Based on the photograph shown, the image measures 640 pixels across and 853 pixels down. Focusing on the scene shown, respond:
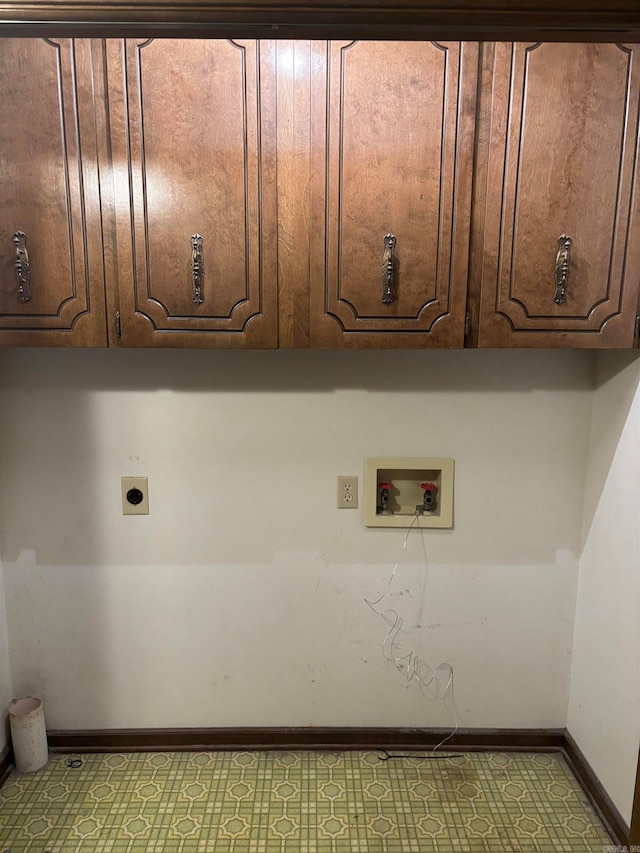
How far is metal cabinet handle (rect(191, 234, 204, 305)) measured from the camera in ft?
4.39

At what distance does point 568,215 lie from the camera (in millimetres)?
1324

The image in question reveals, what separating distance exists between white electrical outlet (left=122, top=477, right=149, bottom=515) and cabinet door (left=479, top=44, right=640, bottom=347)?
3.62 ft

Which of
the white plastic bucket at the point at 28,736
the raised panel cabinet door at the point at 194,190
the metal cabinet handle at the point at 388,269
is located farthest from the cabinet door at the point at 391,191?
the white plastic bucket at the point at 28,736

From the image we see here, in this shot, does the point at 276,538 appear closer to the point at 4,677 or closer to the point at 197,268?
the point at 197,268

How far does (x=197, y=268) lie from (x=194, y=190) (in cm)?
18

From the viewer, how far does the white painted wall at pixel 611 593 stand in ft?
4.82

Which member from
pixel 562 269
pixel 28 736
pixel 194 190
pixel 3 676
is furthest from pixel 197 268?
pixel 28 736

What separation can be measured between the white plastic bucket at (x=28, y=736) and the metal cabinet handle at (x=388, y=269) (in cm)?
166

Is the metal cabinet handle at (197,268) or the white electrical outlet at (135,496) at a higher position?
the metal cabinet handle at (197,268)

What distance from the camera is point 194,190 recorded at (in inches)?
51.9

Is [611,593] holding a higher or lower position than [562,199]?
lower

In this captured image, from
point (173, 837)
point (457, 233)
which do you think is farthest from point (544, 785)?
point (457, 233)

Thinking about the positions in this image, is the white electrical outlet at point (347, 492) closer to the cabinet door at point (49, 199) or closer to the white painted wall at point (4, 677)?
the cabinet door at point (49, 199)

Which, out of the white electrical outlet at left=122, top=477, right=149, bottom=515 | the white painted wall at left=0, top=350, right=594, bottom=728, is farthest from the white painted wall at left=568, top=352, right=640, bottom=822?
the white electrical outlet at left=122, top=477, right=149, bottom=515
